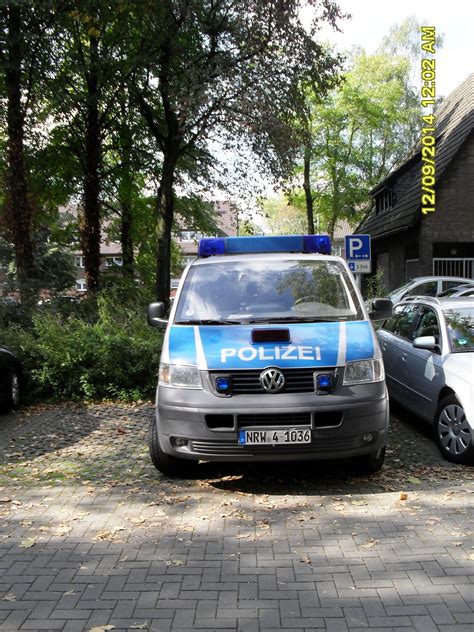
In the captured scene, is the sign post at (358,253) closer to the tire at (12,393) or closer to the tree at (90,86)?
the tree at (90,86)

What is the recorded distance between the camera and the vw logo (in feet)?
15.4

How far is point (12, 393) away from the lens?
870cm

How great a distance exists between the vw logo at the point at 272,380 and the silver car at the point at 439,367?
2.05 m

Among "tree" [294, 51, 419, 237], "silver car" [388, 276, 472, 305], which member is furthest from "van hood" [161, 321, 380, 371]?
"tree" [294, 51, 419, 237]

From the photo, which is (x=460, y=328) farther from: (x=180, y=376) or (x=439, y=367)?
(x=180, y=376)

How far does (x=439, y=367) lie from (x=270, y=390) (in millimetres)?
2501

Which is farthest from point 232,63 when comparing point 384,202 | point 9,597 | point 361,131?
point 361,131

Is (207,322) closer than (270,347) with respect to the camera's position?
No

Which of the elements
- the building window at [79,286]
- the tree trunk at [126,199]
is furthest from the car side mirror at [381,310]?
the tree trunk at [126,199]

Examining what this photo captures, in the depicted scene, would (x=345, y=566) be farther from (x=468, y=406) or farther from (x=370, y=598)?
(x=468, y=406)

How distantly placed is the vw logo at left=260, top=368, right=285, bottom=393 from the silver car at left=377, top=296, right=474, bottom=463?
205 centimetres

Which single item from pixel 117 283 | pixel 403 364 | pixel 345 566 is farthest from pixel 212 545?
pixel 117 283

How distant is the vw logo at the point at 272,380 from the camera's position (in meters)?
4.69

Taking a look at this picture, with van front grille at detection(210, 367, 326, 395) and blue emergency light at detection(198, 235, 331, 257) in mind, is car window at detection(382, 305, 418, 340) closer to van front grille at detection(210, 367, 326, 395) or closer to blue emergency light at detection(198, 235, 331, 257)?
blue emergency light at detection(198, 235, 331, 257)
